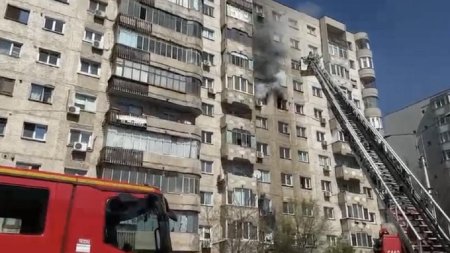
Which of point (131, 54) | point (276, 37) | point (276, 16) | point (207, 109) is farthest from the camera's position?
point (276, 16)

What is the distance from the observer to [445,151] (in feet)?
191

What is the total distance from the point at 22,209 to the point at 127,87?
72.2ft

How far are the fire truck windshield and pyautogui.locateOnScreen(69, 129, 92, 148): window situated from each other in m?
19.7

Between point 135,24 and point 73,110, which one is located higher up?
point 135,24

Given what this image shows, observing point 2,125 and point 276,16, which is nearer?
point 2,125

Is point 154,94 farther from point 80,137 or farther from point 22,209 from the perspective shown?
point 22,209

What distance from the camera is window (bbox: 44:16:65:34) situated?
29938mm

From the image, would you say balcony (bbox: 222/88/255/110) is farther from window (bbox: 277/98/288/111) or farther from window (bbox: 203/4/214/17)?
window (bbox: 203/4/214/17)

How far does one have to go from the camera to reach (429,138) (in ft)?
205

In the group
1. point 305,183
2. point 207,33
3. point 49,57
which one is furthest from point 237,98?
point 49,57

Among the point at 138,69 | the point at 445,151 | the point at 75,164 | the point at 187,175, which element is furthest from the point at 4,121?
the point at 445,151

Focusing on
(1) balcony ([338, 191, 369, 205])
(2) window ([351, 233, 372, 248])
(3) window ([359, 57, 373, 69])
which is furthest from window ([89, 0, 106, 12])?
(3) window ([359, 57, 373, 69])

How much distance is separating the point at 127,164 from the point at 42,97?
7105 millimetres

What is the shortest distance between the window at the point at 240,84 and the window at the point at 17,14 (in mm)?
16756
